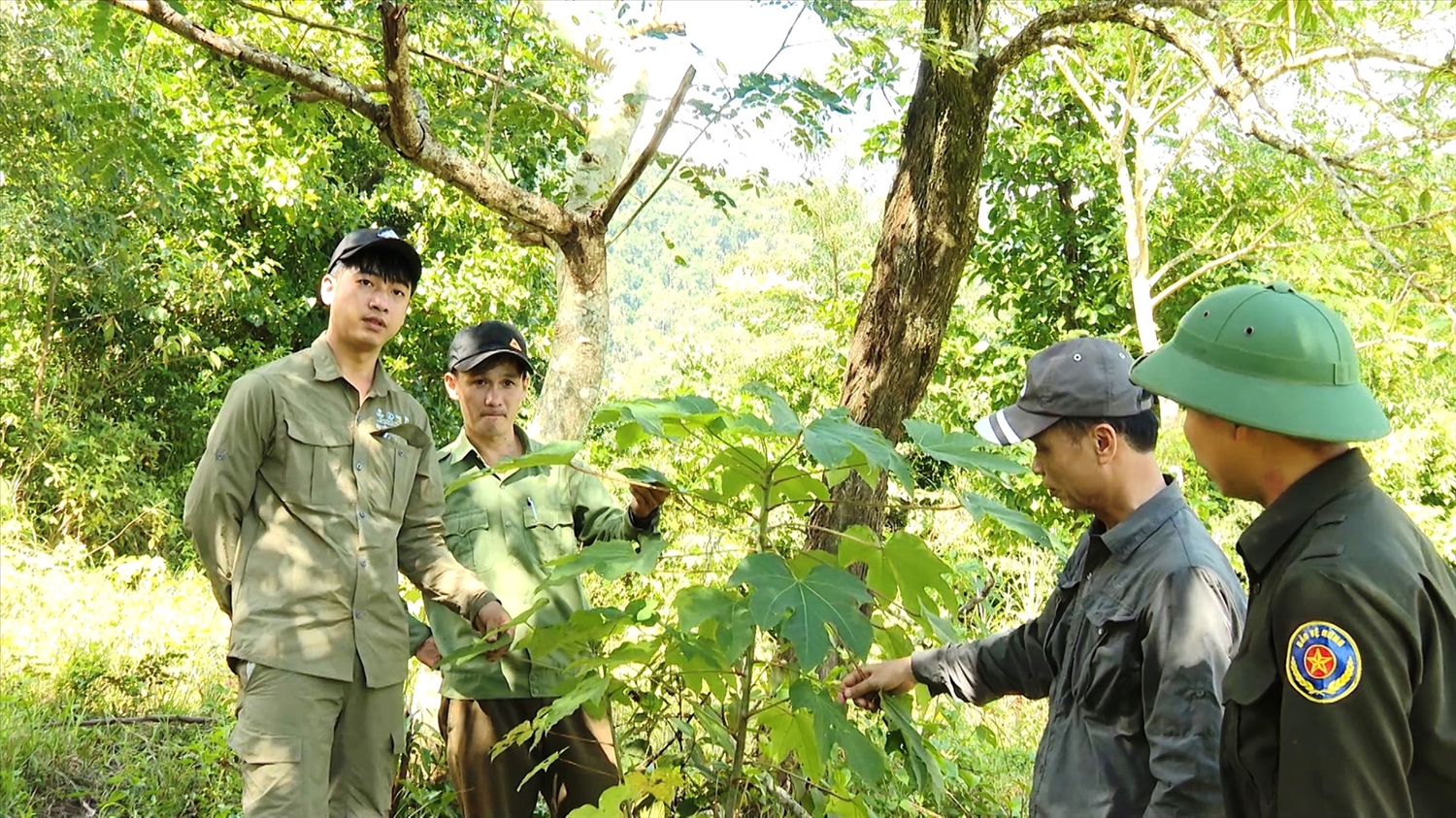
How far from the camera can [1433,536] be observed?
10359mm

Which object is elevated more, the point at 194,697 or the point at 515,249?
the point at 515,249

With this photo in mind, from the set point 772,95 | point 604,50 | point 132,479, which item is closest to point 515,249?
point 132,479

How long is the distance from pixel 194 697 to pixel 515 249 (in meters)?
7.72

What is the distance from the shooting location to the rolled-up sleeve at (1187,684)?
1.61 metres

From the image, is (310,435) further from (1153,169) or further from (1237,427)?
(1153,169)

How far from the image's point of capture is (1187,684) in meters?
1.66

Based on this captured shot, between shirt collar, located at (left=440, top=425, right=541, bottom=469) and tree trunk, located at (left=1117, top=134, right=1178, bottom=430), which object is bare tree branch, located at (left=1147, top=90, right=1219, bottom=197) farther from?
shirt collar, located at (left=440, top=425, right=541, bottom=469)

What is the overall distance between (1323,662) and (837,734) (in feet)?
2.96

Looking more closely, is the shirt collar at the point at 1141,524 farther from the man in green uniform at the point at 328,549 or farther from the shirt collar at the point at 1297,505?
the man in green uniform at the point at 328,549

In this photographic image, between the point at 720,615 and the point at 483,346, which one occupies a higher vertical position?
the point at 483,346

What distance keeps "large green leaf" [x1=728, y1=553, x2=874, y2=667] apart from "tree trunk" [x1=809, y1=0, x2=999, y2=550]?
2312 millimetres

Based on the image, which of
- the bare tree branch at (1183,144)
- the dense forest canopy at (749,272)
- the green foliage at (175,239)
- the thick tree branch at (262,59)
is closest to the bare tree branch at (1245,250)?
the dense forest canopy at (749,272)

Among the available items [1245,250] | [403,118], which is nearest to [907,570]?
[403,118]

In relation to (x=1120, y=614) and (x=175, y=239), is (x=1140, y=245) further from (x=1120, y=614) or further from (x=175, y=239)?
(x=1120, y=614)
